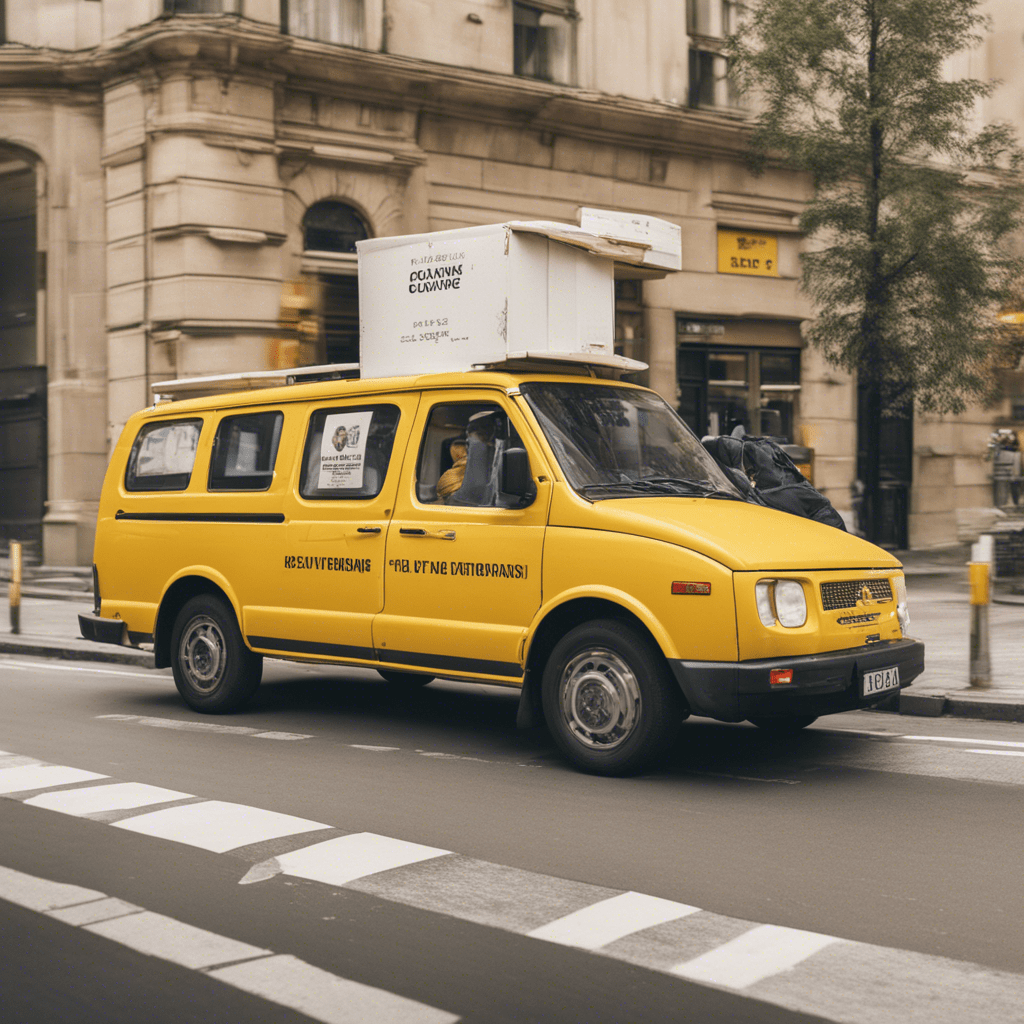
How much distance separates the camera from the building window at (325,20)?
19094 millimetres

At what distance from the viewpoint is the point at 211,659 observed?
350 inches

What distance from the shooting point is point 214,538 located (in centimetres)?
877

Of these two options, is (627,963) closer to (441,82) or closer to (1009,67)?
(441,82)

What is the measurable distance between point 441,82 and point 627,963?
1768 centimetres

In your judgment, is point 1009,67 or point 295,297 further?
point 1009,67

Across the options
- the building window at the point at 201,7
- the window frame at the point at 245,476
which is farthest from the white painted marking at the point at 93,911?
the building window at the point at 201,7

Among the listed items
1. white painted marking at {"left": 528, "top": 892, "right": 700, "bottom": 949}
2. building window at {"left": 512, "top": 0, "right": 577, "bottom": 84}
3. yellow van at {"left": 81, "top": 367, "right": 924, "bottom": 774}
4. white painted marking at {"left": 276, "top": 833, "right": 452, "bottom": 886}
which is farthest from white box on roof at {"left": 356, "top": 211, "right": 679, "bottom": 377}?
building window at {"left": 512, "top": 0, "right": 577, "bottom": 84}

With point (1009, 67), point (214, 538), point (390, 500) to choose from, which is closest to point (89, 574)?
point (214, 538)

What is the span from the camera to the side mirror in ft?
22.6

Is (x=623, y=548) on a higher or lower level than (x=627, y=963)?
higher

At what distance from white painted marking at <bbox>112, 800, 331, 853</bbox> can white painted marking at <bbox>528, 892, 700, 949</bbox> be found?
5.11 ft

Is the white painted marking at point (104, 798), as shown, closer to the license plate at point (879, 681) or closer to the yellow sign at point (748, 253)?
the license plate at point (879, 681)

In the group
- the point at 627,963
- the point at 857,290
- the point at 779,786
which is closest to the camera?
the point at 627,963

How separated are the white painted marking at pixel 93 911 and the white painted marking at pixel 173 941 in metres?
0.05
